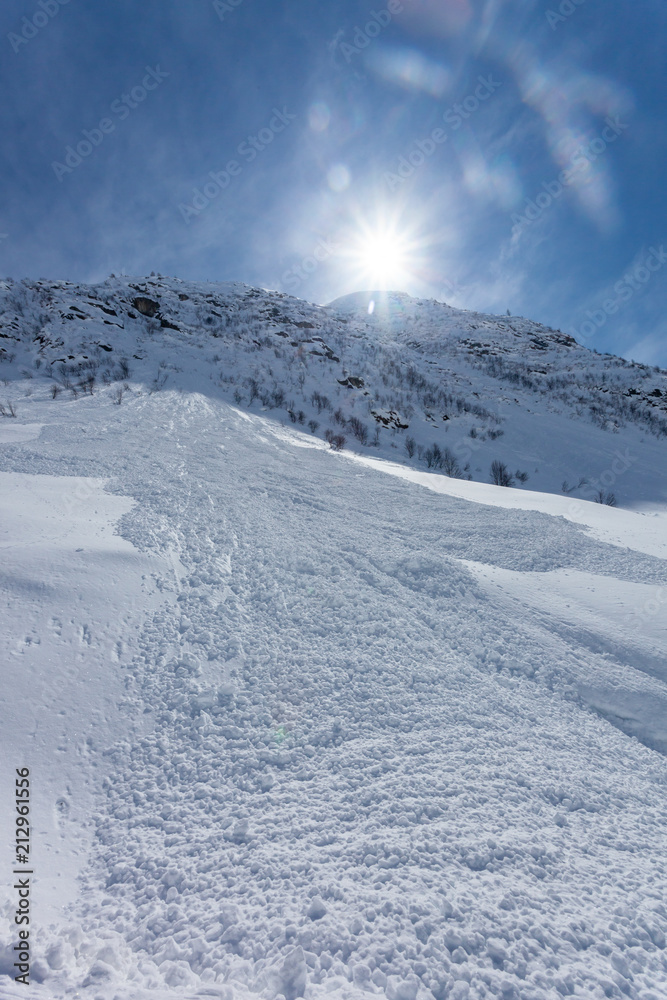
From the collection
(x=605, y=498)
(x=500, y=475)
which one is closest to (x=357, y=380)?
(x=500, y=475)

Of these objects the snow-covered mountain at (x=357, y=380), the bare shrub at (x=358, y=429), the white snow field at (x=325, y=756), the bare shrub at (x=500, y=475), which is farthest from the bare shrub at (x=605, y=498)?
the white snow field at (x=325, y=756)

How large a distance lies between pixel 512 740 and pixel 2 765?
192 centimetres

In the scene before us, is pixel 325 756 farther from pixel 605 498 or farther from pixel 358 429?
pixel 605 498

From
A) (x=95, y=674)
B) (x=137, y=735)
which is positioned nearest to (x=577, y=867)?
(x=137, y=735)

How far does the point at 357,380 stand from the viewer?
14.6m

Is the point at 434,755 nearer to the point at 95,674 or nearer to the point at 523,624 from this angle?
the point at 523,624

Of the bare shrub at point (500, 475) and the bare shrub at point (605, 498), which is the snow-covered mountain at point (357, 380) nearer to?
the bare shrub at point (605, 498)

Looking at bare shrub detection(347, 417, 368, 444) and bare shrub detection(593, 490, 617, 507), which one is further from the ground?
bare shrub detection(347, 417, 368, 444)

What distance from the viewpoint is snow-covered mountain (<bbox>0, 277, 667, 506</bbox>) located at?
412 inches

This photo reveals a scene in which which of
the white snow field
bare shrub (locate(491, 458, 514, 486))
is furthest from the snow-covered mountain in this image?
the white snow field

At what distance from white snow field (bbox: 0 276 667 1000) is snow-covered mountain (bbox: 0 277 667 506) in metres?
6.01

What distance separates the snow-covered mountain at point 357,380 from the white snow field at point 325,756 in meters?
6.01

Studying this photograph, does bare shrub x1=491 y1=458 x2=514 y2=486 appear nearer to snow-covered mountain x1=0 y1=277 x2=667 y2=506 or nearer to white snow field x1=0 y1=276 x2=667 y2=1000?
snow-covered mountain x1=0 y1=277 x2=667 y2=506

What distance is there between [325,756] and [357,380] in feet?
45.8
